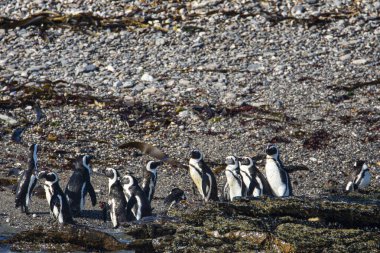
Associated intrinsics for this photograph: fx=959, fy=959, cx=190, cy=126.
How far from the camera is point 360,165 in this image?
1240cm

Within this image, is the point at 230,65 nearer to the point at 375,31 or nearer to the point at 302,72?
the point at 302,72

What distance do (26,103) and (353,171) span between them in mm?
5618

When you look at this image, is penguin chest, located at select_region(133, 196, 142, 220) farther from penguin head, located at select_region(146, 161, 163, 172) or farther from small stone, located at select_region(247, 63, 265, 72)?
small stone, located at select_region(247, 63, 265, 72)

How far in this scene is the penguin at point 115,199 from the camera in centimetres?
1071

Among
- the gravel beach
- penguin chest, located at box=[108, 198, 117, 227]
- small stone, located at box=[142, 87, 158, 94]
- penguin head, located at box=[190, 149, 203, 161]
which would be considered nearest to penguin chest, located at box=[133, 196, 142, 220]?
penguin chest, located at box=[108, 198, 117, 227]

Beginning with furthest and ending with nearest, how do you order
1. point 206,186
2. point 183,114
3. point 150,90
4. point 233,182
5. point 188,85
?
point 188,85 < point 150,90 < point 183,114 < point 233,182 < point 206,186

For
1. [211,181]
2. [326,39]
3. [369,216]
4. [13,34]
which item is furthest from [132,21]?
[369,216]

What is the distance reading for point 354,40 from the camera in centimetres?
1733

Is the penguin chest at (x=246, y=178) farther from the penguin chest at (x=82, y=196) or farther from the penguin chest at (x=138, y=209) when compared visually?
the penguin chest at (x=82, y=196)

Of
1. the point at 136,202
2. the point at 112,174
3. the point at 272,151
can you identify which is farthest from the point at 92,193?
the point at 272,151

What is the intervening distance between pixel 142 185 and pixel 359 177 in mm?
2721

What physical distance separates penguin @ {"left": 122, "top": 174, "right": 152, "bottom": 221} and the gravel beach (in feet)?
1.00

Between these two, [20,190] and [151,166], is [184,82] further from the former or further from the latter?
[20,190]

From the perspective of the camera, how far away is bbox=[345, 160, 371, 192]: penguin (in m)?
11.8
